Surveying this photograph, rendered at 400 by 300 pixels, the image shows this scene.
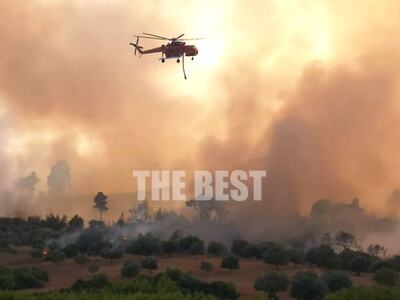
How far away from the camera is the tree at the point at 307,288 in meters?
62.4

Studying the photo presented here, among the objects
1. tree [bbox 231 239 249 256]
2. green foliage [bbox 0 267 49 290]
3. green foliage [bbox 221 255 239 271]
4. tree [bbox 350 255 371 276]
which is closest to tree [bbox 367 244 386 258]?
tree [bbox 231 239 249 256]

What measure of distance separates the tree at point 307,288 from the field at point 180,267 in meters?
3.81

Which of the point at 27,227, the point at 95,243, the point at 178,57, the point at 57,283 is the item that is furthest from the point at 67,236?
the point at 178,57

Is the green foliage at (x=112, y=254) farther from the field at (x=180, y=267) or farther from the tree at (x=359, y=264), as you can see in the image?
the tree at (x=359, y=264)

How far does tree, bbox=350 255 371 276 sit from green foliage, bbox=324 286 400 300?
171 ft

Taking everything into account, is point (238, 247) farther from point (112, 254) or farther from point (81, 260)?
point (81, 260)

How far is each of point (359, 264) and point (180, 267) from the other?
2318 centimetres

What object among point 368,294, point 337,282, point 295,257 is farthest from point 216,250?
point 368,294

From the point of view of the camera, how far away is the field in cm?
7969

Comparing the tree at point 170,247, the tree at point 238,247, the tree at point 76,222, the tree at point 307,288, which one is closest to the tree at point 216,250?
the tree at point 238,247

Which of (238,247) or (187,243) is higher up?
(187,243)

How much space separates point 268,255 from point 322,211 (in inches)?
3258

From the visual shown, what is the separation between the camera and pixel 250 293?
7106 cm

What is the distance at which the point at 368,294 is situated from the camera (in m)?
37.3
